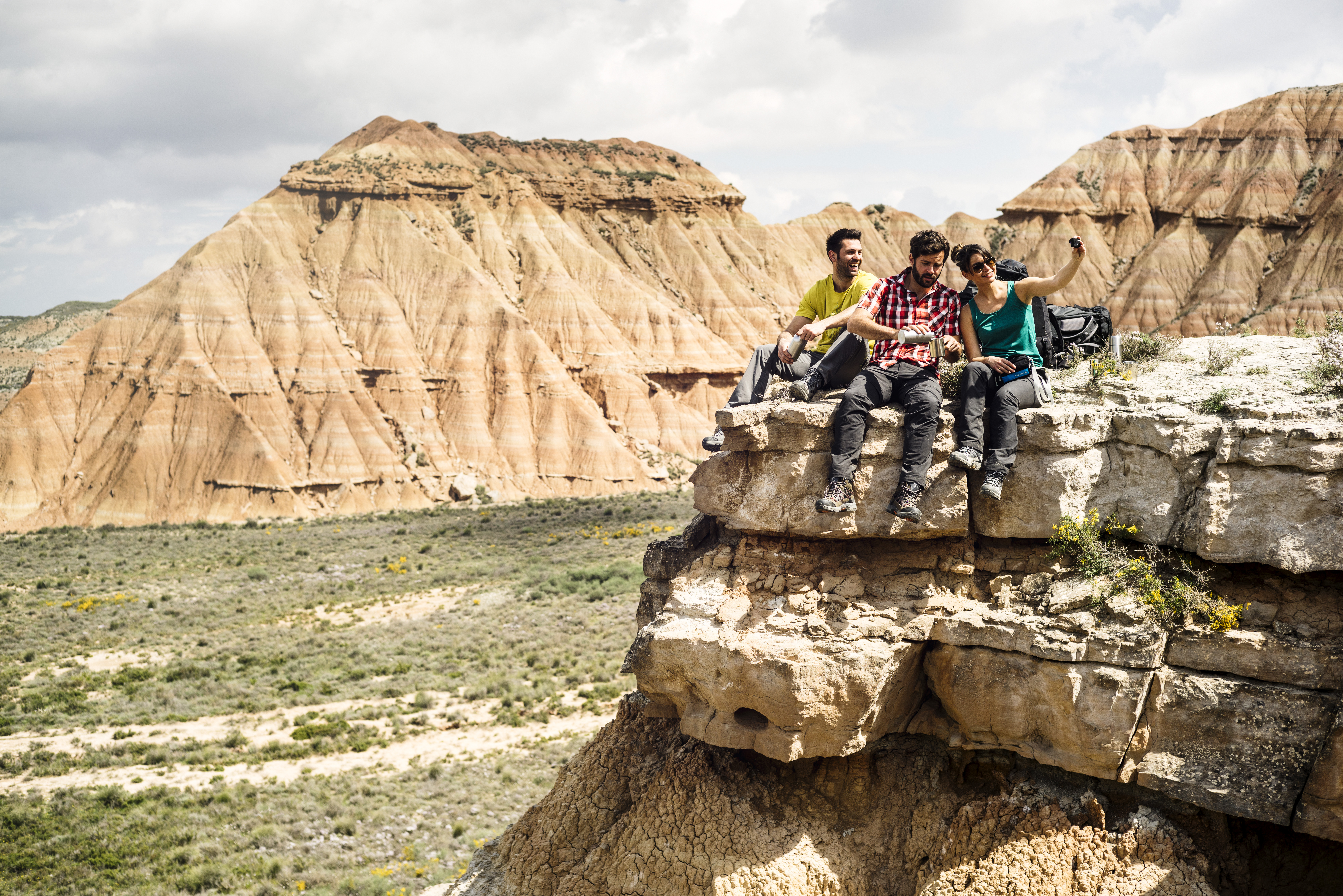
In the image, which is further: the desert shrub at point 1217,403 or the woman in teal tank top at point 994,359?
the woman in teal tank top at point 994,359

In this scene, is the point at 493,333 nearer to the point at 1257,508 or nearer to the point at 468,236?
the point at 468,236

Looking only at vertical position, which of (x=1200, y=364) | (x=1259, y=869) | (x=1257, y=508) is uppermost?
(x=1200, y=364)

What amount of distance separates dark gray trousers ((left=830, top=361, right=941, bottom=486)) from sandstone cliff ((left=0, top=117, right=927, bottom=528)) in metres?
47.1

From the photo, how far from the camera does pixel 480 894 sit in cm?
755

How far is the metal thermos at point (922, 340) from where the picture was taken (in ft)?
19.1

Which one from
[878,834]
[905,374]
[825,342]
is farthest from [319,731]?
[905,374]

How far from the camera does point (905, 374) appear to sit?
5.89 meters

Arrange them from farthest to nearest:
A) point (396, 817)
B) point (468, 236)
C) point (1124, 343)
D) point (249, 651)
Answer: point (468, 236), point (249, 651), point (396, 817), point (1124, 343)

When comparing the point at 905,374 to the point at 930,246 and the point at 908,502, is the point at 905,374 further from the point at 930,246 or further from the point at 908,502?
the point at 930,246

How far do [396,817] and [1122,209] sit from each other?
255ft

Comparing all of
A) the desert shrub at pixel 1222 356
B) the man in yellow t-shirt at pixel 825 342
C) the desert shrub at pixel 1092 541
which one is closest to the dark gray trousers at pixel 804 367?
the man in yellow t-shirt at pixel 825 342

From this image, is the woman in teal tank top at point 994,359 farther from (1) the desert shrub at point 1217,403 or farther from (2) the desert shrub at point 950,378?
(1) the desert shrub at point 1217,403

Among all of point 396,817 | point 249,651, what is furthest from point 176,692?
point 396,817

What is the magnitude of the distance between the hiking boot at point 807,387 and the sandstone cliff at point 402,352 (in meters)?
46.4
